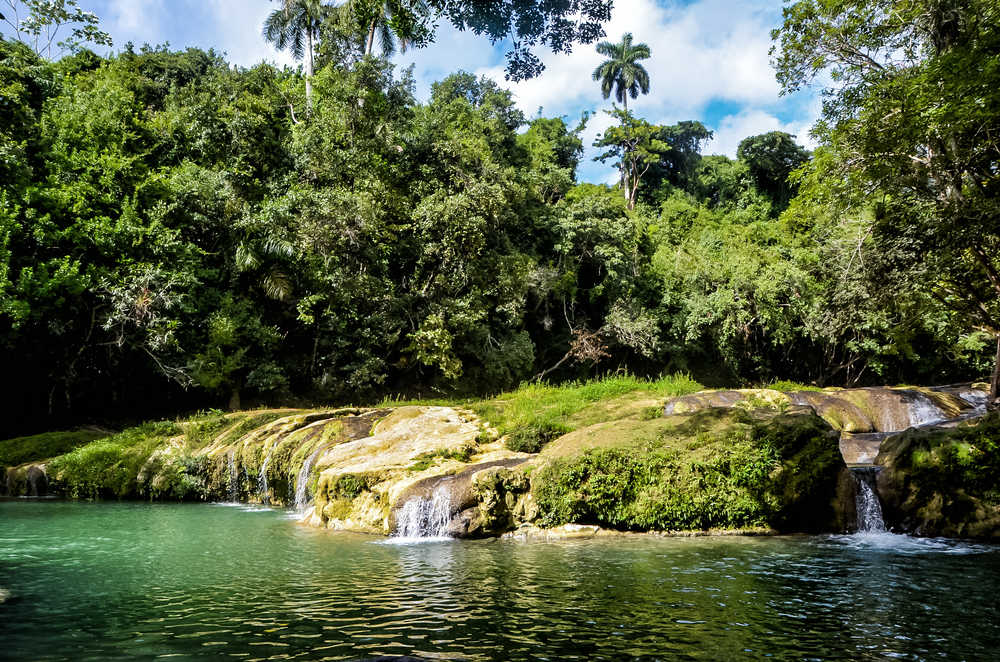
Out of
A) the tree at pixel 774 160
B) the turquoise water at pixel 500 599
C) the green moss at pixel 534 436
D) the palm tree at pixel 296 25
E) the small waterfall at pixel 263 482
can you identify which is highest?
the palm tree at pixel 296 25

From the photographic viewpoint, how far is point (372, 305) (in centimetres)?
2717

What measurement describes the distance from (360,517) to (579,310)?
26008 mm

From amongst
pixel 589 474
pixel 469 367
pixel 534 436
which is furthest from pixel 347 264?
pixel 589 474

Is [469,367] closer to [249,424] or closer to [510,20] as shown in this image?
[249,424]

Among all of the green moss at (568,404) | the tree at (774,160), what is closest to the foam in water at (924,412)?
the green moss at (568,404)

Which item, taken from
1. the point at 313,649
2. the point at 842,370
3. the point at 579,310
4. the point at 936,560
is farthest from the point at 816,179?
the point at 842,370

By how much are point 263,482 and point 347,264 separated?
12986 mm

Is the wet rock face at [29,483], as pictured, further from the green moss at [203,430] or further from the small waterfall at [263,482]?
the small waterfall at [263,482]

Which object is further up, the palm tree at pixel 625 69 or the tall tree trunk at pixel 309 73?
the palm tree at pixel 625 69

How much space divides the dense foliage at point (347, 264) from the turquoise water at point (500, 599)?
1080cm

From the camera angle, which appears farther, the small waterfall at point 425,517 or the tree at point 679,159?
the tree at point 679,159

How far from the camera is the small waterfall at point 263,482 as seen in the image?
49.2 ft

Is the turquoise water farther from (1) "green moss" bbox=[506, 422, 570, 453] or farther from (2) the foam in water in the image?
(2) the foam in water

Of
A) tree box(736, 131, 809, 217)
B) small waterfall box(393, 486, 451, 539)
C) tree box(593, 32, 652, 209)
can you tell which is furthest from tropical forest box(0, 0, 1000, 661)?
tree box(593, 32, 652, 209)
